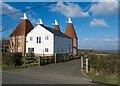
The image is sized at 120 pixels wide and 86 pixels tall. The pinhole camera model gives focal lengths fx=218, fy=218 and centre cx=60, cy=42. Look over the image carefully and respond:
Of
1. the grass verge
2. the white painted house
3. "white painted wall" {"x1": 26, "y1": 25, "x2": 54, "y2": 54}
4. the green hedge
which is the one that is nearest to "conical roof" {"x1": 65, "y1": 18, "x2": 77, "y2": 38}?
the white painted house

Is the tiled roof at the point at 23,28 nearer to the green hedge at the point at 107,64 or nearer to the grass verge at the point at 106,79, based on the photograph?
the green hedge at the point at 107,64

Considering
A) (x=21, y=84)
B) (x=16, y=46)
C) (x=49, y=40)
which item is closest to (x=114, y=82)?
(x=21, y=84)

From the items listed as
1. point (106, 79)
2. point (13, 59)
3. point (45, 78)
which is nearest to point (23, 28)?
point (13, 59)

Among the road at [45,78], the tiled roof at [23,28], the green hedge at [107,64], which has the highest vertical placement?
the tiled roof at [23,28]

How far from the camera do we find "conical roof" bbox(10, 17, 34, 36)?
183 feet

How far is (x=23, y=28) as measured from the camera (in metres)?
56.7

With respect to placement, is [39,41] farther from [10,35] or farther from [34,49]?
[10,35]

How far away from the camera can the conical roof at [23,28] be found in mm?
55812

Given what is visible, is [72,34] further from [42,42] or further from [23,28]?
[42,42]

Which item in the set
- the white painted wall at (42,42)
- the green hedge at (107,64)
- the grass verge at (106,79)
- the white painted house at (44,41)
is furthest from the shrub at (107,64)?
the white painted wall at (42,42)

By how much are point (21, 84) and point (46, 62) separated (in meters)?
15.7

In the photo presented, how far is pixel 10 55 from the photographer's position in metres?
26.0

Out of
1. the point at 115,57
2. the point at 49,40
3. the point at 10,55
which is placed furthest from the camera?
the point at 49,40

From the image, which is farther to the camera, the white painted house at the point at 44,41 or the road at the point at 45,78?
the white painted house at the point at 44,41
